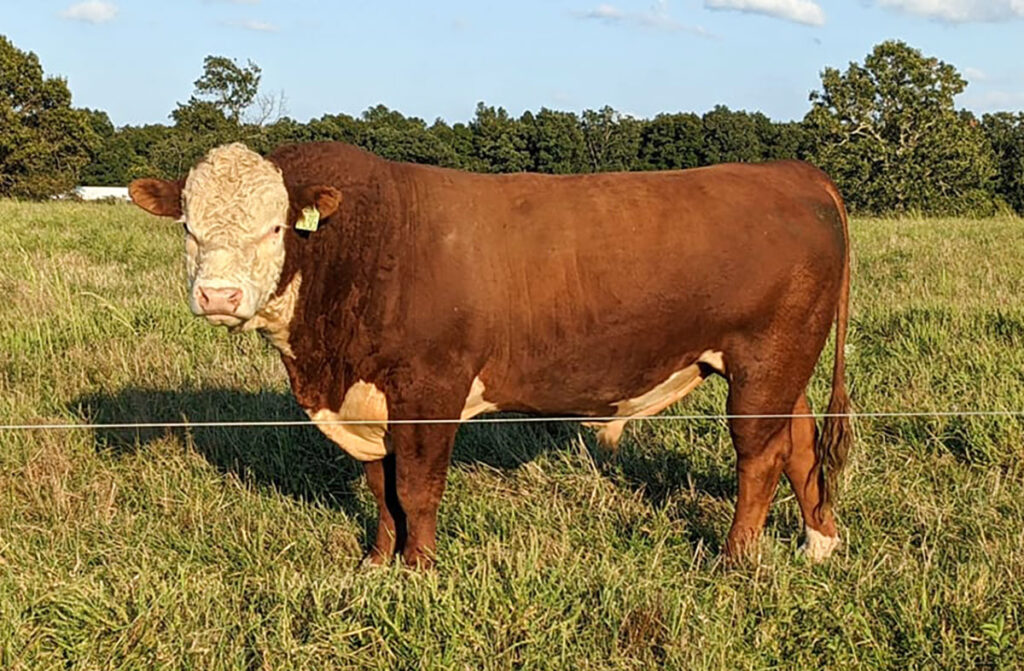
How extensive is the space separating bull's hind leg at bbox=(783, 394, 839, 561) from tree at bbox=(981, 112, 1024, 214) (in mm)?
49059

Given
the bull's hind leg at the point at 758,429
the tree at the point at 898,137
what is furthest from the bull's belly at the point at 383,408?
the tree at the point at 898,137

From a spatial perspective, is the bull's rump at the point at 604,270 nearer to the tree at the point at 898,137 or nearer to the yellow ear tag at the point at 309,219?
the yellow ear tag at the point at 309,219

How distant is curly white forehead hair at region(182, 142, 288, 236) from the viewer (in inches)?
130

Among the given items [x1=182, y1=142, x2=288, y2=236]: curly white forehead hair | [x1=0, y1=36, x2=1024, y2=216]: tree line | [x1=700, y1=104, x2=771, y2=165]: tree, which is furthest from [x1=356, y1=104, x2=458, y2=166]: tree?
[x1=182, y1=142, x2=288, y2=236]: curly white forehead hair

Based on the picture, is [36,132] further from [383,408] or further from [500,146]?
[383,408]

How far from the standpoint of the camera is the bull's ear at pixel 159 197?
345cm

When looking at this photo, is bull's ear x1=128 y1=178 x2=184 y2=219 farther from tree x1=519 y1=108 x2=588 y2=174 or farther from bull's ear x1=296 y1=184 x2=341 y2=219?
tree x1=519 y1=108 x2=588 y2=174

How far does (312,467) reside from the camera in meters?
5.19

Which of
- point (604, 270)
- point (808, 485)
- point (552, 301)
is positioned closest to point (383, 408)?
point (552, 301)

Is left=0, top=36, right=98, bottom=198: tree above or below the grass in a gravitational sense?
above

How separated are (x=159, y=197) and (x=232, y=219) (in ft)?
1.16

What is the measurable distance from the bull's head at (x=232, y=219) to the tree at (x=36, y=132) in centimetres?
4506

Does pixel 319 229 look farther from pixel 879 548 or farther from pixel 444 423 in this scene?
pixel 879 548

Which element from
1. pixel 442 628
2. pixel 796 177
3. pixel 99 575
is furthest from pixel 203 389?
pixel 796 177
